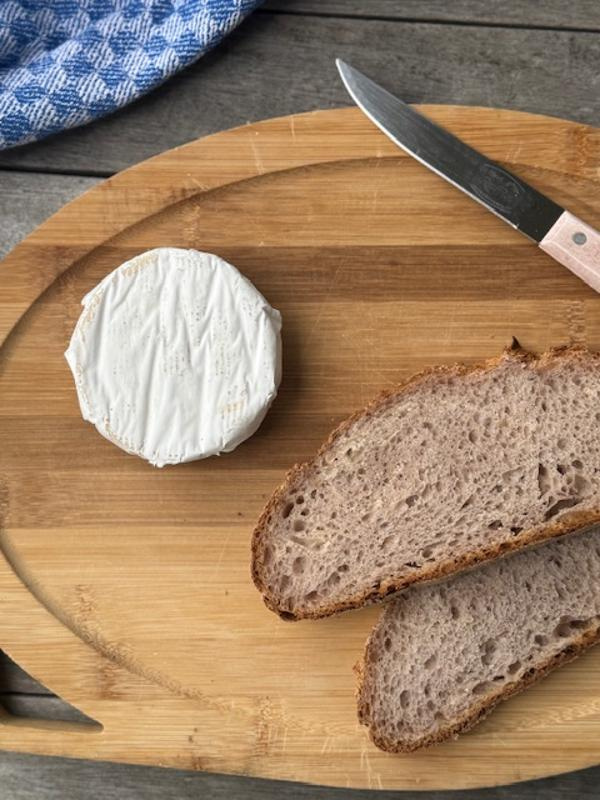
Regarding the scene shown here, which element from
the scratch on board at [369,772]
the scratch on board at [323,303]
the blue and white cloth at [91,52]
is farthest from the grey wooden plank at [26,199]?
the scratch on board at [369,772]

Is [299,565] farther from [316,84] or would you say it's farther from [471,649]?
[316,84]

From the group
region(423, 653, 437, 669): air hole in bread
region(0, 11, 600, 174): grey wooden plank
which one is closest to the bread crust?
region(423, 653, 437, 669): air hole in bread

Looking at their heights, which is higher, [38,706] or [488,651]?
[488,651]

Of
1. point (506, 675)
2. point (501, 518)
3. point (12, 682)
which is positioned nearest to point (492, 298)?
point (501, 518)

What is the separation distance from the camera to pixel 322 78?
2.35 m

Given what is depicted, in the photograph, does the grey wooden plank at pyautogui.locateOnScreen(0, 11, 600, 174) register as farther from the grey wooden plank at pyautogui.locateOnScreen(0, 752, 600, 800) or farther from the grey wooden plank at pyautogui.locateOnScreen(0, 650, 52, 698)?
the grey wooden plank at pyautogui.locateOnScreen(0, 752, 600, 800)

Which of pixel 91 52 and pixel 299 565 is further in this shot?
pixel 91 52

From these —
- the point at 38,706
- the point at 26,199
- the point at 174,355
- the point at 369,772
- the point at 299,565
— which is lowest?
the point at 38,706

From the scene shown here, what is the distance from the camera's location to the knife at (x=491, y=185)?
2.08 metres

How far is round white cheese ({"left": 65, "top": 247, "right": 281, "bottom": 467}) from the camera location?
207 cm

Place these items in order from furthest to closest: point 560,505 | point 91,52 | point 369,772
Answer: point 91,52 → point 369,772 → point 560,505

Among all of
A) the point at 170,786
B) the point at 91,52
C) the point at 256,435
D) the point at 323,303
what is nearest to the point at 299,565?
the point at 256,435

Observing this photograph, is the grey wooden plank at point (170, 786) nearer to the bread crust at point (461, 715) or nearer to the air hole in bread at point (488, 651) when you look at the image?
the bread crust at point (461, 715)

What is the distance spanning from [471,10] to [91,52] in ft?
3.58
